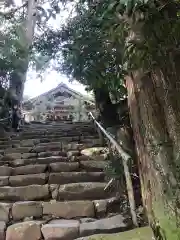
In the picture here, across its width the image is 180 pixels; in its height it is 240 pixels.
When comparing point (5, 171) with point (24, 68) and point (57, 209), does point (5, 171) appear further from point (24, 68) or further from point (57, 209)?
point (24, 68)

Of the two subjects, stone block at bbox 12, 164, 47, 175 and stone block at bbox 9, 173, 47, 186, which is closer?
stone block at bbox 9, 173, 47, 186

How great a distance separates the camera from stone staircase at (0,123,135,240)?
10.7ft

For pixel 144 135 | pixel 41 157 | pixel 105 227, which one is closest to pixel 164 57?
pixel 144 135

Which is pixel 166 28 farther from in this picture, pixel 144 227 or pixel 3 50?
pixel 3 50

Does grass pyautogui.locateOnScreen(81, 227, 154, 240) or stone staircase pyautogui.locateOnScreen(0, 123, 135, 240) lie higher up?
stone staircase pyautogui.locateOnScreen(0, 123, 135, 240)

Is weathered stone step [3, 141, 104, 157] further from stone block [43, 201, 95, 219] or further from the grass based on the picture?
the grass

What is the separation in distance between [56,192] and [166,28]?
Answer: 2.46 metres

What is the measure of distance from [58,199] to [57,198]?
2cm

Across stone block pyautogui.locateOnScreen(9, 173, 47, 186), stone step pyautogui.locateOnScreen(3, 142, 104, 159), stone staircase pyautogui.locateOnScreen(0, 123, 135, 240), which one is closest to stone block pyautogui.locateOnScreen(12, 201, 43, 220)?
stone staircase pyautogui.locateOnScreen(0, 123, 135, 240)

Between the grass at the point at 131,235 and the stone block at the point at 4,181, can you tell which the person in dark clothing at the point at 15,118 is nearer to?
the stone block at the point at 4,181

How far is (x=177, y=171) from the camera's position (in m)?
2.41

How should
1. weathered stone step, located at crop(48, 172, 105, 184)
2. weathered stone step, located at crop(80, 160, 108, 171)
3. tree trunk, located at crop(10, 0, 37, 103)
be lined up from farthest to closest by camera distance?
tree trunk, located at crop(10, 0, 37, 103), weathered stone step, located at crop(80, 160, 108, 171), weathered stone step, located at crop(48, 172, 105, 184)

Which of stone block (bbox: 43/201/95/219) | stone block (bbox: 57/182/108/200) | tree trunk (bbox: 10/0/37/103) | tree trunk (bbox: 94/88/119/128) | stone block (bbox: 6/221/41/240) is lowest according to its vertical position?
stone block (bbox: 6/221/41/240)

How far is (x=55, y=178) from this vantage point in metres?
4.39
